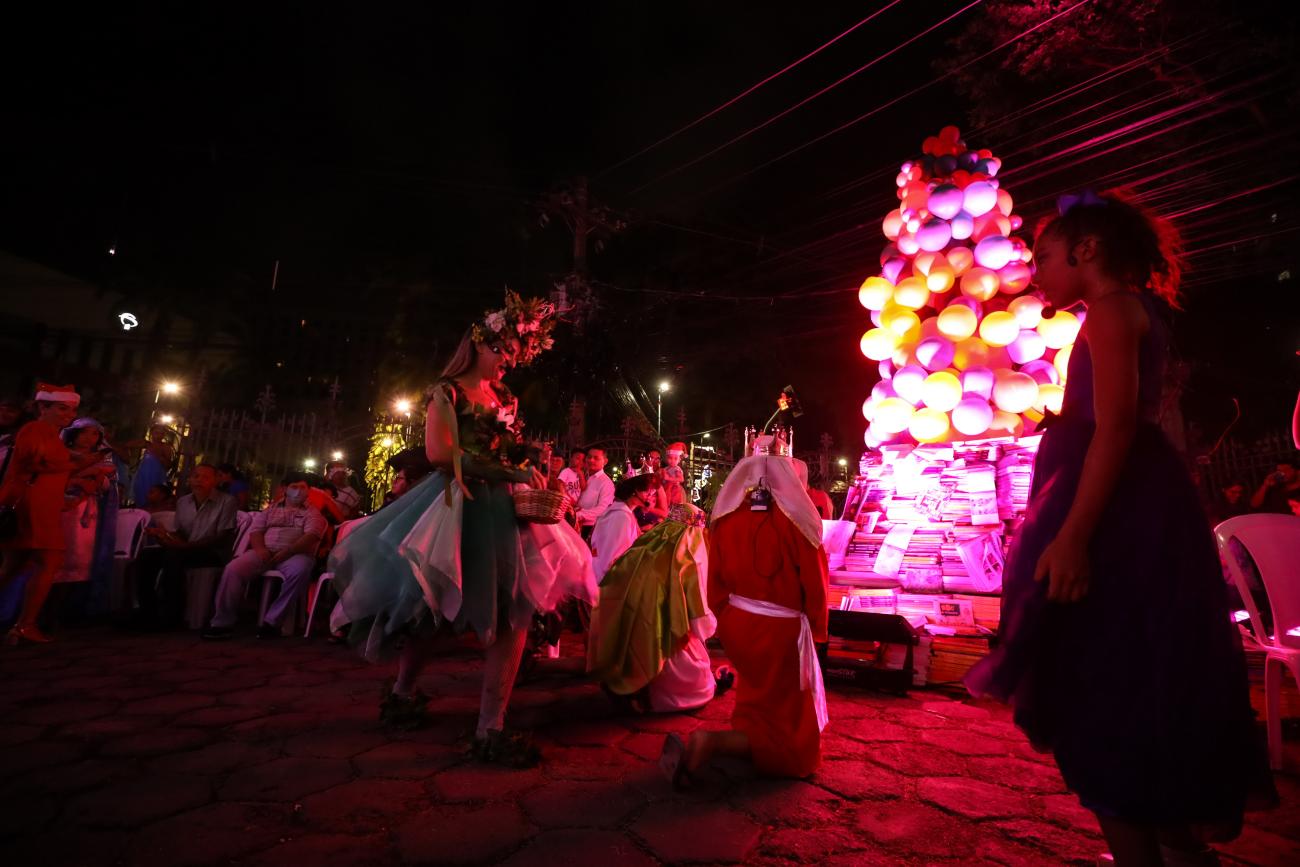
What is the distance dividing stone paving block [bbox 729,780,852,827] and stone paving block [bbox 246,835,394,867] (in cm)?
126

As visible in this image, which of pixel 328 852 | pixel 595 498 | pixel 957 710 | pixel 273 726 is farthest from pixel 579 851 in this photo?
pixel 595 498

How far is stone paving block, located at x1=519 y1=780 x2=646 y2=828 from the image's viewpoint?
2.08 m

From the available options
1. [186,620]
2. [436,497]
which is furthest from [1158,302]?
[186,620]

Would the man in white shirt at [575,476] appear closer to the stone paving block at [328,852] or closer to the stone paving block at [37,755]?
the stone paving block at [37,755]

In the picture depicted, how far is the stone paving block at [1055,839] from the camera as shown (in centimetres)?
196

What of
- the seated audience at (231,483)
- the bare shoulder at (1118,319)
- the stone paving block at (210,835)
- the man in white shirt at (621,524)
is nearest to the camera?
the bare shoulder at (1118,319)

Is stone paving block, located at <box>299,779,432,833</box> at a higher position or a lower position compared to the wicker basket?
lower

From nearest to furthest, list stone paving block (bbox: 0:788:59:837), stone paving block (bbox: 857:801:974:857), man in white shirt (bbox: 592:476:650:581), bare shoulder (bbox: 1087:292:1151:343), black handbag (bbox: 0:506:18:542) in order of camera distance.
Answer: bare shoulder (bbox: 1087:292:1151:343), stone paving block (bbox: 0:788:59:837), stone paving block (bbox: 857:801:974:857), black handbag (bbox: 0:506:18:542), man in white shirt (bbox: 592:476:650:581)

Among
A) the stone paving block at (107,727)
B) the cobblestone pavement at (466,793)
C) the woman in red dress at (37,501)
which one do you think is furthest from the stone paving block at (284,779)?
the woman in red dress at (37,501)

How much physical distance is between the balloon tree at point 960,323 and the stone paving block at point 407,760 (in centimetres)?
504

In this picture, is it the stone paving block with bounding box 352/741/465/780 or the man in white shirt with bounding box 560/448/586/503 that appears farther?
the man in white shirt with bounding box 560/448/586/503

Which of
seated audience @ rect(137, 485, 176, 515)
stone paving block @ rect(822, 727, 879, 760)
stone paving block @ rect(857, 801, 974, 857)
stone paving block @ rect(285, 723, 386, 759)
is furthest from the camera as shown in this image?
seated audience @ rect(137, 485, 176, 515)

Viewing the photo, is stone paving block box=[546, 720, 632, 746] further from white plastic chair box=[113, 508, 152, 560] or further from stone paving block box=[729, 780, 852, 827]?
white plastic chair box=[113, 508, 152, 560]

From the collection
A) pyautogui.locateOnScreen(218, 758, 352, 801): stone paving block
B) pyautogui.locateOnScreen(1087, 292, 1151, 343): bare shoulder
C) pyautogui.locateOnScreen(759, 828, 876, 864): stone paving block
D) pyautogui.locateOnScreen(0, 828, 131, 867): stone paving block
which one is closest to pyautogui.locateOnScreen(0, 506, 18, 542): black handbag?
pyautogui.locateOnScreen(218, 758, 352, 801): stone paving block
